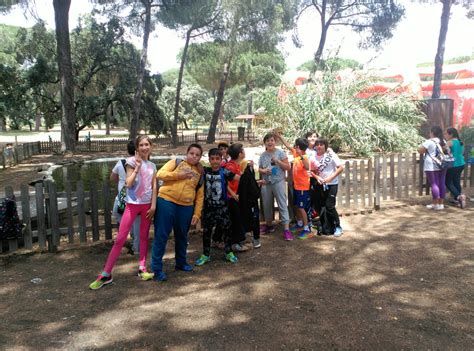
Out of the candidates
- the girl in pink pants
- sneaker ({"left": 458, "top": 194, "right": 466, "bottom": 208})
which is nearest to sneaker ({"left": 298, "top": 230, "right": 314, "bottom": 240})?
the girl in pink pants

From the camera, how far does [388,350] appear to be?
8.94 ft

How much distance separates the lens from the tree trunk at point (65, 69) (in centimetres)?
1881

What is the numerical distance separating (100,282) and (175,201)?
43.0 inches

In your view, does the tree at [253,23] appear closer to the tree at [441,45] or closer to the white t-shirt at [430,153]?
the tree at [441,45]

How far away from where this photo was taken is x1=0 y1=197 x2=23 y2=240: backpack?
15.5 ft

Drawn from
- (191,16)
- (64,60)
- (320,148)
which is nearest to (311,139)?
(320,148)

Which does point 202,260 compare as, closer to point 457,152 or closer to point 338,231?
point 338,231

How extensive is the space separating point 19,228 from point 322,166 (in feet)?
13.0

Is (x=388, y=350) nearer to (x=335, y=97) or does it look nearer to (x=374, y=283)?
(x=374, y=283)

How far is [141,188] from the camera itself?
4.02 meters

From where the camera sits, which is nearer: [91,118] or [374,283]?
Result: [374,283]

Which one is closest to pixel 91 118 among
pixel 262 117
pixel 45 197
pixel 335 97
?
pixel 262 117

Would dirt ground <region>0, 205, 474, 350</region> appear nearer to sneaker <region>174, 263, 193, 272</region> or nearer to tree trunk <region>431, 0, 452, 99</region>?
sneaker <region>174, 263, 193, 272</region>

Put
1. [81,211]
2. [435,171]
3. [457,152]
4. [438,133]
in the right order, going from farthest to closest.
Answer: [457,152] → [438,133] → [435,171] → [81,211]
